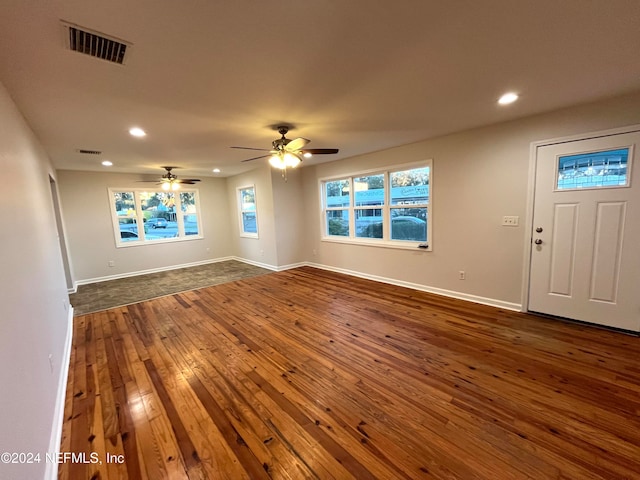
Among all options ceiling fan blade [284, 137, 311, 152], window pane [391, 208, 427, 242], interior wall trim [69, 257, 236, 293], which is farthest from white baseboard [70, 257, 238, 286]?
ceiling fan blade [284, 137, 311, 152]

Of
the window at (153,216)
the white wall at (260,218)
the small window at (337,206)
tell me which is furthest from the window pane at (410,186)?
the window at (153,216)

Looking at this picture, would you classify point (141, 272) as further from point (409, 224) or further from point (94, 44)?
point (409, 224)

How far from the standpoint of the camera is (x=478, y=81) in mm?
2256

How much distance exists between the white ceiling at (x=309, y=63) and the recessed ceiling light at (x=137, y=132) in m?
0.09

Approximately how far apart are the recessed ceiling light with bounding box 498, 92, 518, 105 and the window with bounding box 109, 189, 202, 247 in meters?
7.02

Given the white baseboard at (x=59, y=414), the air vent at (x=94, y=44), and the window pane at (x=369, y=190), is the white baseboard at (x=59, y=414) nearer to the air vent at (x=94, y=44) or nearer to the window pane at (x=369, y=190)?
the air vent at (x=94, y=44)

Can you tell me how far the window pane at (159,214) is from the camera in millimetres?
6730

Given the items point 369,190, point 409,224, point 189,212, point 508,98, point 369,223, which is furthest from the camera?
point 189,212

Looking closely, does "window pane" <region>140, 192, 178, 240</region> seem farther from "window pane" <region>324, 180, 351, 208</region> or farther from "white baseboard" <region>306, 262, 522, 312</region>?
"white baseboard" <region>306, 262, 522, 312</region>

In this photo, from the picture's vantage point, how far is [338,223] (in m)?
6.08

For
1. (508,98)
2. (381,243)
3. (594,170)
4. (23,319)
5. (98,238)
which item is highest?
(508,98)

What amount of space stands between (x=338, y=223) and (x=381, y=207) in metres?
1.28

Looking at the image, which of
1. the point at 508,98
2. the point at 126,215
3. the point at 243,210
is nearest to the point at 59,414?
the point at 508,98

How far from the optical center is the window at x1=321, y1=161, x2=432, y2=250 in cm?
450
